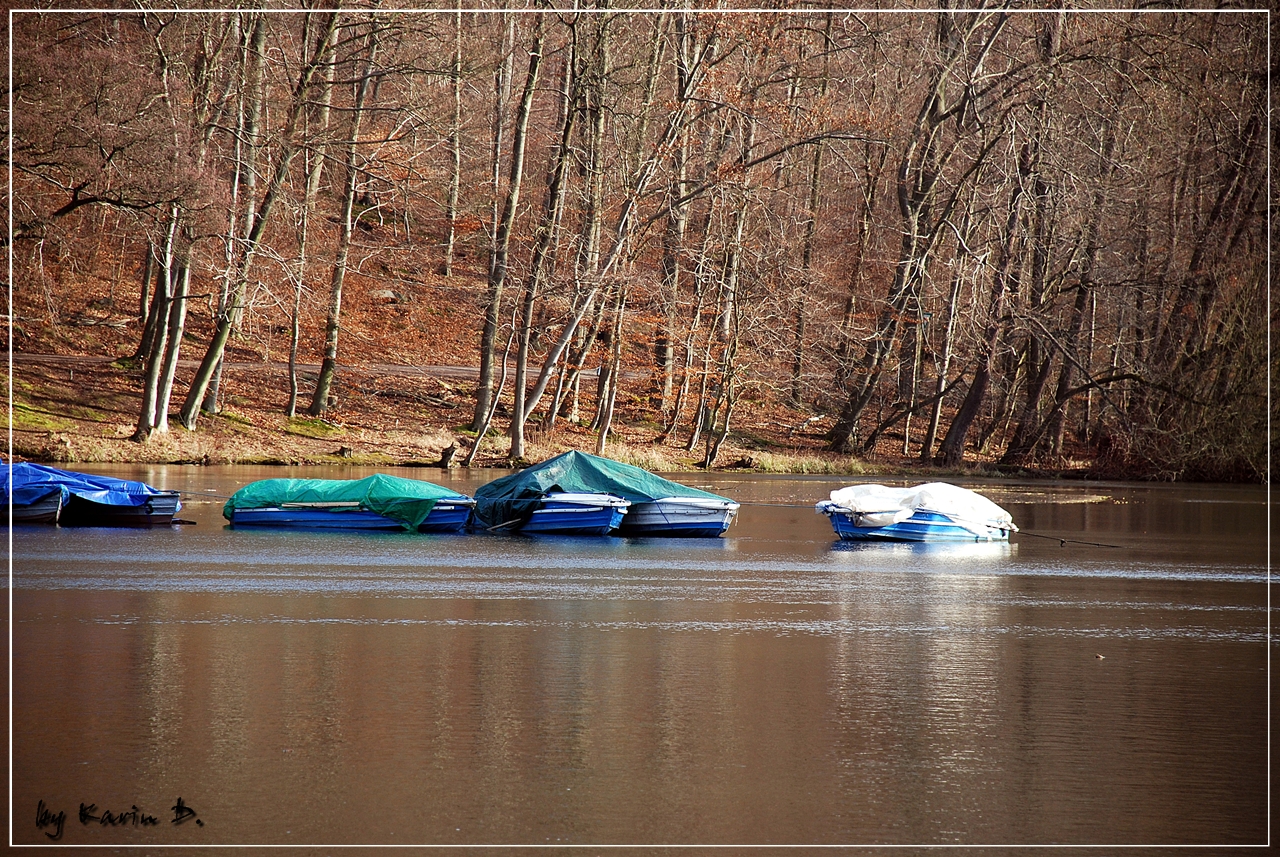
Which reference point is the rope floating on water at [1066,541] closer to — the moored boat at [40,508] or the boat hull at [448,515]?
the boat hull at [448,515]

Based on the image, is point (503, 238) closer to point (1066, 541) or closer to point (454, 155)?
point (454, 155)

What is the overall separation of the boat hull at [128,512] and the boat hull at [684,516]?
319 inches

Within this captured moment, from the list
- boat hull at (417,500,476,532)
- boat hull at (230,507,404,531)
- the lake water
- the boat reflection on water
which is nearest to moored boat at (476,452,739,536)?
boat hull at (417,500,476,532)

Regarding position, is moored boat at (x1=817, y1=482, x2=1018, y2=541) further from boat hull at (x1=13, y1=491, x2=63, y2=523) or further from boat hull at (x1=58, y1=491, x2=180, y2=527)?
boat hull at (x1=13, y1=491, x2=63, y2=523)

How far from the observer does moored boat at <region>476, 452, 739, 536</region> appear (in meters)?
23.0

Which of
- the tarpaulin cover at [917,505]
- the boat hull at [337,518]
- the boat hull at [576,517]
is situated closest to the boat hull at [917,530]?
the tarpaulin cover at [917,505]

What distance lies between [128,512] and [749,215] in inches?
1169

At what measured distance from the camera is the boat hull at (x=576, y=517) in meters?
22.9

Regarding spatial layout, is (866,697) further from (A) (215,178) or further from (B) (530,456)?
(B) (530,456)

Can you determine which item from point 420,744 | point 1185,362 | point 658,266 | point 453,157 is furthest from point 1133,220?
point 420,744

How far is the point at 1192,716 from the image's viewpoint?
29.8 ft

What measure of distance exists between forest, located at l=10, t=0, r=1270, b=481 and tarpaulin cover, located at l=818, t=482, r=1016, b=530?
14646 mm

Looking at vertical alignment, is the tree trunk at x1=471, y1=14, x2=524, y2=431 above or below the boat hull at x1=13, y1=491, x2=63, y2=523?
above
